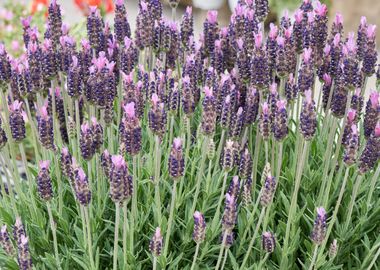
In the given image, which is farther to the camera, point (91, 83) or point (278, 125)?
point (91, 83)

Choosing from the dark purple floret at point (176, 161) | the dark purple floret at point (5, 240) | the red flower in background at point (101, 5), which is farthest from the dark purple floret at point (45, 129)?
the red flower in background at point (101, 5)

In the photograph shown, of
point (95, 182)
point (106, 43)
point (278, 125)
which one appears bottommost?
point (95, 182)

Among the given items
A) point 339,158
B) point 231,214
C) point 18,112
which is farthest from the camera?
point 339,158

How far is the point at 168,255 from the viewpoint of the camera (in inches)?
75.8

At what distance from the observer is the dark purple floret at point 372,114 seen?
1.73 metres

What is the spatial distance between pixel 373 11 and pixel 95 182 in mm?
4904

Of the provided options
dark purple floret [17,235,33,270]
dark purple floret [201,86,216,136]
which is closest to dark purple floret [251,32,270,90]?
dark purple floret [201,86,216,136]

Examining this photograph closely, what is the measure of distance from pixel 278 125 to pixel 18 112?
0.67 meters

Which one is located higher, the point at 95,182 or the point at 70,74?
the point at 70,74

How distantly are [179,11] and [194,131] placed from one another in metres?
5.35

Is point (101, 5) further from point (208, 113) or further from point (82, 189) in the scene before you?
point (82, 189)

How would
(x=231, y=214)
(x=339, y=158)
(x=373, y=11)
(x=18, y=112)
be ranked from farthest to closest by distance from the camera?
(x=373, y=11)
(x=339, y=158)
(x=18, y=112)
(x=231, y=214)

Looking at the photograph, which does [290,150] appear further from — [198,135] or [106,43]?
[106,43]

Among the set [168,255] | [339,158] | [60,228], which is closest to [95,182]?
[60,228]
